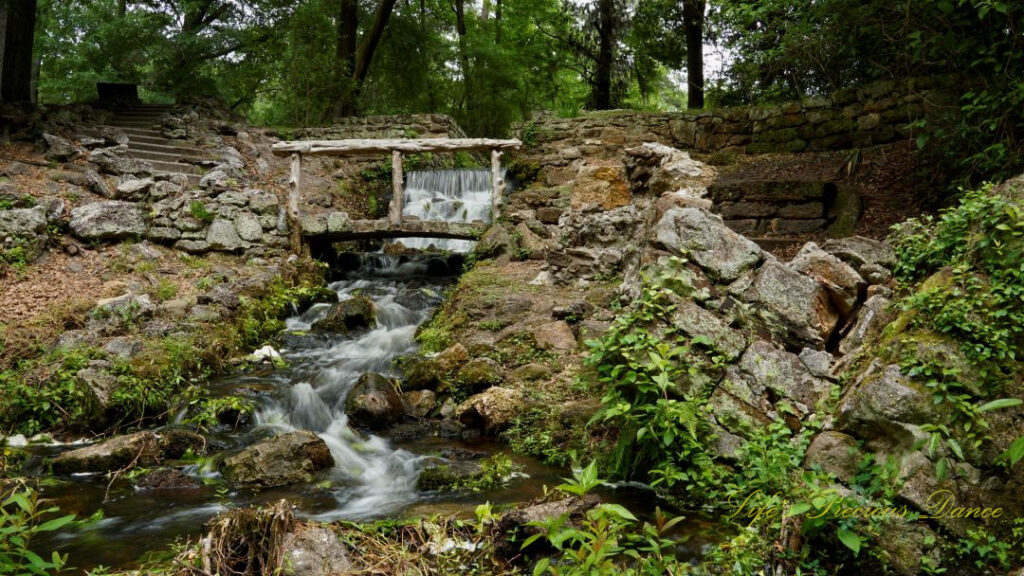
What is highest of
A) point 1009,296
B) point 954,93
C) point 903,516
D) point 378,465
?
point 954,93

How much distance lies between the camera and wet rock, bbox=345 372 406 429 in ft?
18.1

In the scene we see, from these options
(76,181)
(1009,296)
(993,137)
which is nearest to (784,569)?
(1009,296)

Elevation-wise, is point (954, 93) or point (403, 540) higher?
point (954, 93)

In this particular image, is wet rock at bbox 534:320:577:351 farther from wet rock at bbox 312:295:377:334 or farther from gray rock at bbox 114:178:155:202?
A: gray rock at bbox 114:178:155:202

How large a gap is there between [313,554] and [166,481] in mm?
2152

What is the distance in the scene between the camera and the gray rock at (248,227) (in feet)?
32.2

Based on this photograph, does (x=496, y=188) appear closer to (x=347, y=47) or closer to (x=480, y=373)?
(x=480, y=373)

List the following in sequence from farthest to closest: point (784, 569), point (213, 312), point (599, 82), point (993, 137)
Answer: point (599, 82) < point (213, 312) < point (993, 137) < point (784, 569)

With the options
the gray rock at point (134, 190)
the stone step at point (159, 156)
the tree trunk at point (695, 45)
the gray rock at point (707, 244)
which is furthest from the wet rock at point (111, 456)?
the tree trunk at point (695, 45)

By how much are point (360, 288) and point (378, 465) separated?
5795mm

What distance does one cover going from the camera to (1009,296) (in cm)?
320

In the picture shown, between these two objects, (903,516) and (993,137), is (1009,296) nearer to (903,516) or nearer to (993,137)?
(903,516)

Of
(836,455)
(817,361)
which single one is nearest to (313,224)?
(817,361)

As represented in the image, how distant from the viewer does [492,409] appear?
5.24 metres
